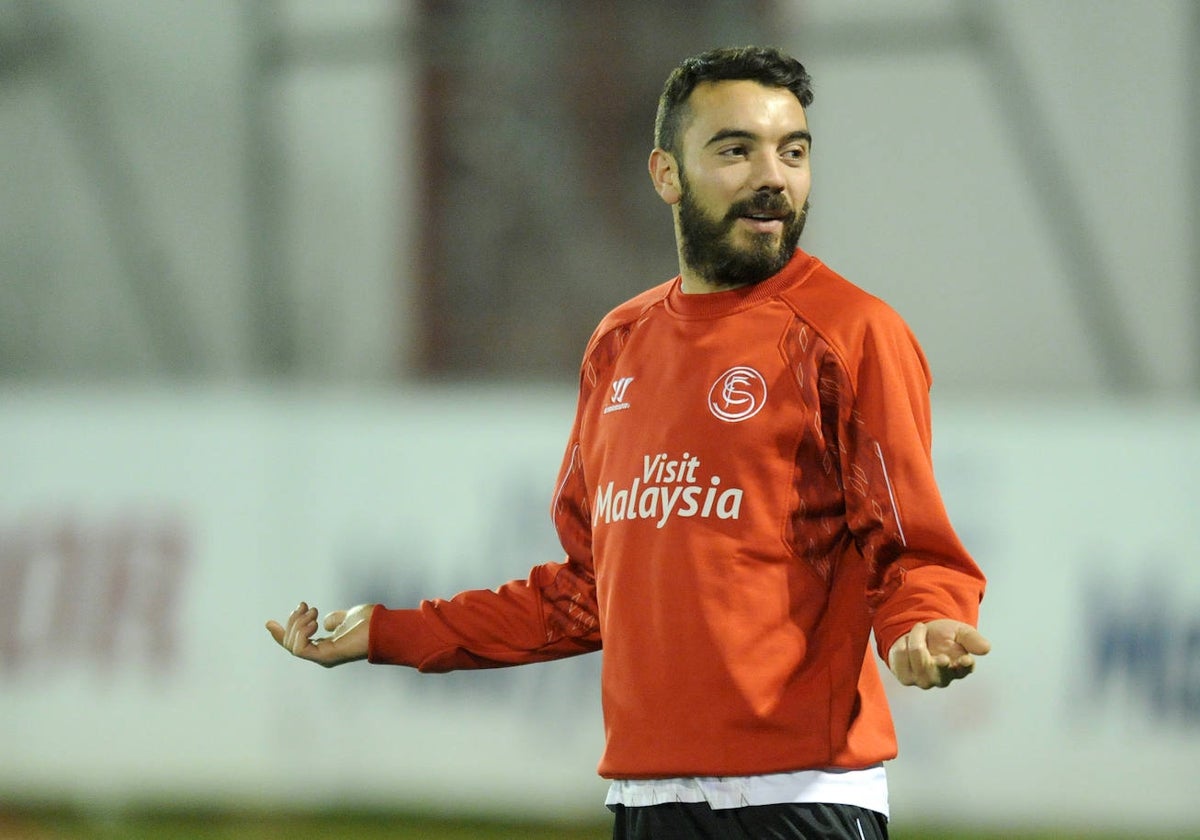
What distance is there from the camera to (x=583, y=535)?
2.54 m

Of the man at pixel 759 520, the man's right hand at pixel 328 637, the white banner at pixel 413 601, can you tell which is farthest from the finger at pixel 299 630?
the white banner at pixel 413 601

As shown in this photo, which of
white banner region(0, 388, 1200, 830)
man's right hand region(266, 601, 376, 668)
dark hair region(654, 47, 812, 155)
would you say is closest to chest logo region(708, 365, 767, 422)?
dark hair region(654, 47, 812, 155)

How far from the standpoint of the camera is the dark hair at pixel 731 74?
2318mm

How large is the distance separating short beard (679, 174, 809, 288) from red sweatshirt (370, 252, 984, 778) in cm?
2

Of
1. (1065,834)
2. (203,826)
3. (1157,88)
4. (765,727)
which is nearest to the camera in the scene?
(765,727)

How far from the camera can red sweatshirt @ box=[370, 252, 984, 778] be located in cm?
216

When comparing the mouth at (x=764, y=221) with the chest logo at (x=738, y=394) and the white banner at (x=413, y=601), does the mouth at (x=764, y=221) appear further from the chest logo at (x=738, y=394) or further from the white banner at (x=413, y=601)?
the white banner at (x=413, y=601)

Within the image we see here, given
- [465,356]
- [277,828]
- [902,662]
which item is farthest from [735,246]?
[465,356]

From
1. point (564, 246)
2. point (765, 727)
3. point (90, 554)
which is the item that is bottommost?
point (90, 554)

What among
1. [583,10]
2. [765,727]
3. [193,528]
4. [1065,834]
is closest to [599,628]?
[765,727]

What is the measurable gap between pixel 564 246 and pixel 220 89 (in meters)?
1.39

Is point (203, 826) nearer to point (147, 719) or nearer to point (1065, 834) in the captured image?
point (147, 719)

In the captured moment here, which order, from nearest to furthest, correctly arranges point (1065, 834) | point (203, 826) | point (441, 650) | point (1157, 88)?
point (441, 650), point (1065, 834), point (203, 826), point (1157, 88)

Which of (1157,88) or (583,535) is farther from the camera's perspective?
(1157,88)
